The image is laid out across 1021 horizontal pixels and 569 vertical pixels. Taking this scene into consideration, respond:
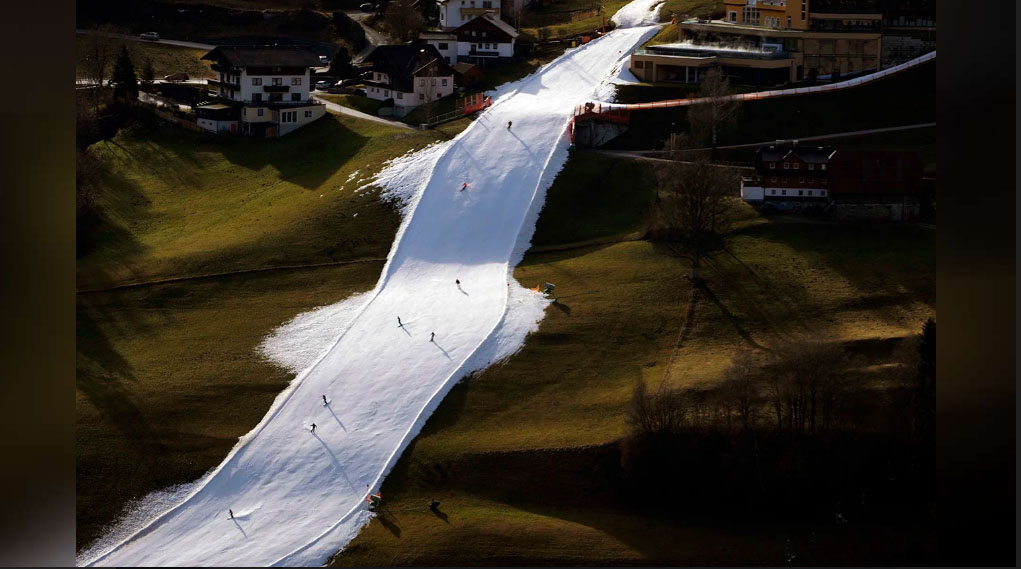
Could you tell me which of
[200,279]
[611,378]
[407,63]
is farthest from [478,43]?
[611,378]

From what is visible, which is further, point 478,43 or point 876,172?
point 478,43

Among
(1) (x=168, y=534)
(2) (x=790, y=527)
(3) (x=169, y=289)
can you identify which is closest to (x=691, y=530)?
(2) (x=790, y=527)

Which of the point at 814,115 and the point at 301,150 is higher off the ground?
the point at 814,115

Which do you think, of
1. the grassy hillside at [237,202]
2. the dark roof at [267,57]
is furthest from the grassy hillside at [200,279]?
the dark roof at [267,57]

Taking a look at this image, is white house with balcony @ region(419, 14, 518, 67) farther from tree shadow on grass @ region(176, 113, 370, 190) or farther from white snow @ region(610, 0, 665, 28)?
tree shadow on grass @ region(176, 113, 370, 190)

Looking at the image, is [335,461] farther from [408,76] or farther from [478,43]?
[478,43]
